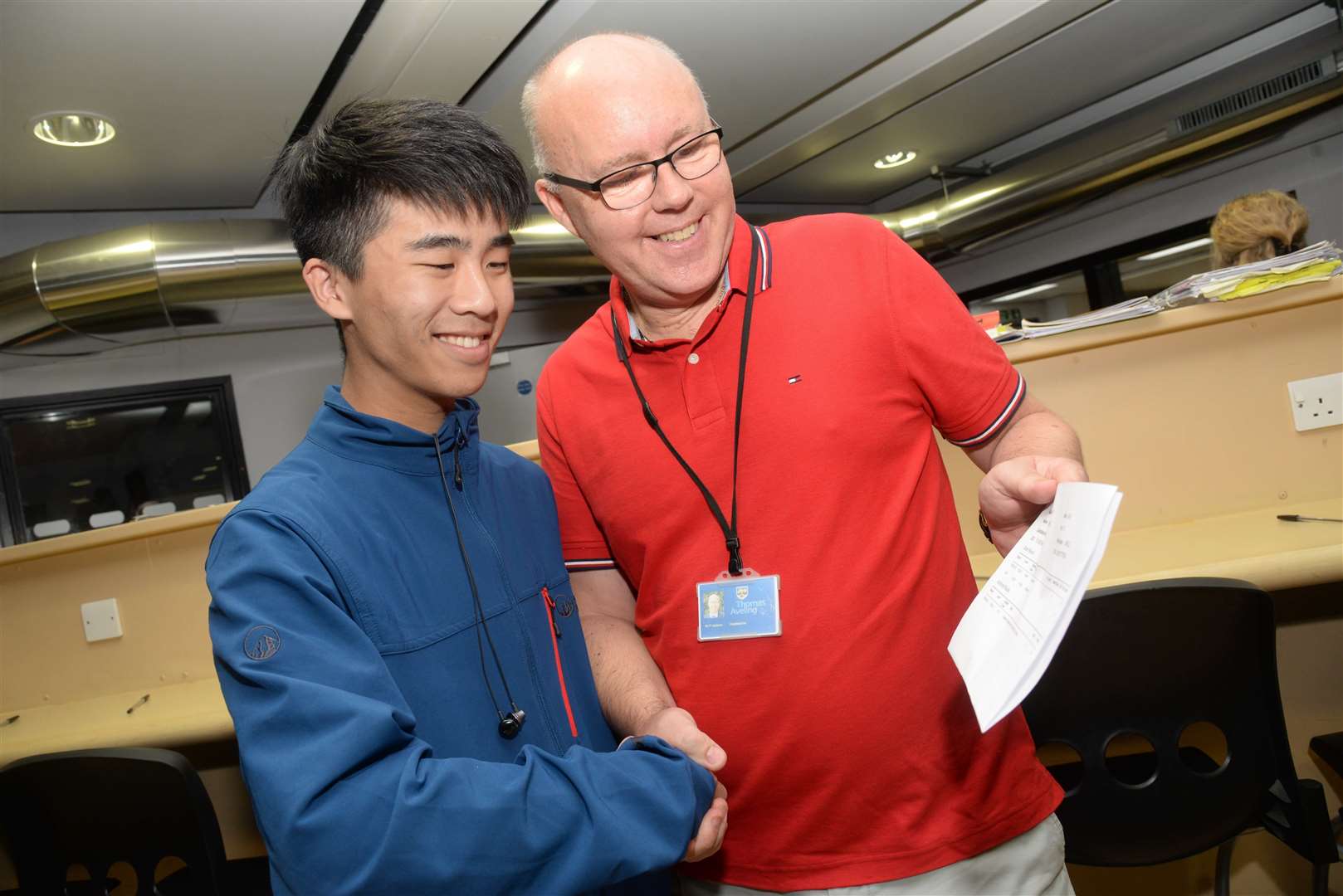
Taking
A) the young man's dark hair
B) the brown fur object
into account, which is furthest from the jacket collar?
the brown fur object

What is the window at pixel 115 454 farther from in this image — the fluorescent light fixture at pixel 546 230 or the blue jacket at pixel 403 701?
the blue jacket at pixel 403 701

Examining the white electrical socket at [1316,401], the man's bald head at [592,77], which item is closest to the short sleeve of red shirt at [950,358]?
the man's bald head at [592,77]

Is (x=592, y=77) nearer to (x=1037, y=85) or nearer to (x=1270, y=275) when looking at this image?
(x=1270, y=275)

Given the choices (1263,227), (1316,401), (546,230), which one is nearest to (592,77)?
(1316,401)

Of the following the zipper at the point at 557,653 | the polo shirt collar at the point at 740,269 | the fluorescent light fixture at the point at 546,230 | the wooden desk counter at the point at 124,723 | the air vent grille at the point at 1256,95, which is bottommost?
the wooden desk counter at the point at 124,723

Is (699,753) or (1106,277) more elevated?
(1106,277)

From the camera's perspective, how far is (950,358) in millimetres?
1136

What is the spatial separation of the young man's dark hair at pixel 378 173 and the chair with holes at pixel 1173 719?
103 centimetres

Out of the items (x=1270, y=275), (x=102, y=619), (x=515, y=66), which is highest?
(x=515, y=66)

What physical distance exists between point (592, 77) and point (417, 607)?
74cm

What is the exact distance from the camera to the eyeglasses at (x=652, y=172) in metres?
1.18

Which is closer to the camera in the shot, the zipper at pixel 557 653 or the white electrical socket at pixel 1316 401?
the zipper at pixel 557 653

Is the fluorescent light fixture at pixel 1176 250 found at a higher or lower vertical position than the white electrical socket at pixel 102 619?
higher

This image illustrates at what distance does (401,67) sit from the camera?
142 inches
